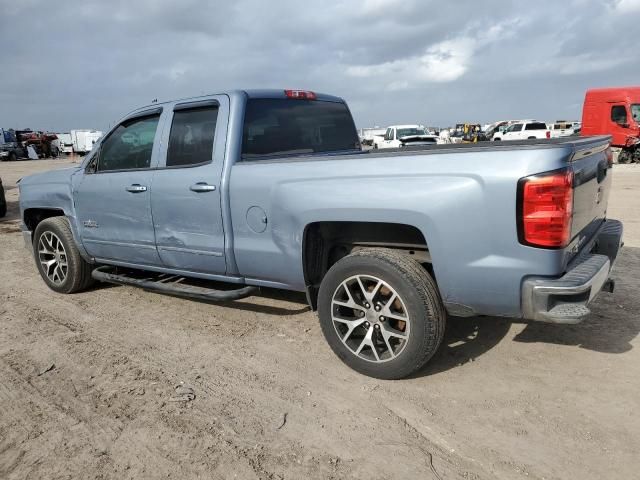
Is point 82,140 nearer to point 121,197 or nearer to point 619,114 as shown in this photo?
point 619,114

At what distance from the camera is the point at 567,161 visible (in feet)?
8.51

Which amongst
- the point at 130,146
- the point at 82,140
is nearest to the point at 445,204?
the point at 130,146

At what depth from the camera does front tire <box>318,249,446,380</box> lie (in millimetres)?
3010

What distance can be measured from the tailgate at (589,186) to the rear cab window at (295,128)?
2.20 m

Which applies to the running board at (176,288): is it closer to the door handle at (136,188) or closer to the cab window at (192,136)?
the door handle at (136,188)

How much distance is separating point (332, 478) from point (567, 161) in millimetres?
1952

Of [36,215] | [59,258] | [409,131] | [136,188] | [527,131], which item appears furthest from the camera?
[527,131]

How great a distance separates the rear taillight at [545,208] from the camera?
2553mm

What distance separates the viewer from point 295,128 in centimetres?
436

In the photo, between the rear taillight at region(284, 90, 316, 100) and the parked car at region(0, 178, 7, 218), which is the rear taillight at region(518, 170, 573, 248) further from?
the parked car at region(0, 178, 7, 218)

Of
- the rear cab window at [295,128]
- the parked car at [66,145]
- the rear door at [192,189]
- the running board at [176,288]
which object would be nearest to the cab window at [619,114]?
the rear cab window at [295,128]

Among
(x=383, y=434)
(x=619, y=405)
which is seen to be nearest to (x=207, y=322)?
(x=383, y=434)

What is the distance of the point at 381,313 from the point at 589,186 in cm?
148

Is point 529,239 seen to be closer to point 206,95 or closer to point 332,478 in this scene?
point 332,478
